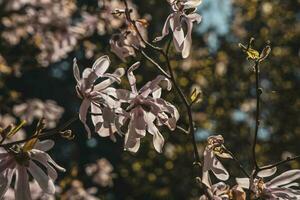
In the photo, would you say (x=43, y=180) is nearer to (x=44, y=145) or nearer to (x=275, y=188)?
(x=44, y=145)

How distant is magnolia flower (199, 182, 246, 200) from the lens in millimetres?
1924

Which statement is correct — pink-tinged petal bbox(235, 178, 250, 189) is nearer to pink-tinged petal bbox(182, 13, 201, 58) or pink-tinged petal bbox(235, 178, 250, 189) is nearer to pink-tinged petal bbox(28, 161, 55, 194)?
pink-tinged petal bbox(182, 13, 201, 58)


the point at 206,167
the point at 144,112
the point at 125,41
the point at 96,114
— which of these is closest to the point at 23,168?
the point at 96,114

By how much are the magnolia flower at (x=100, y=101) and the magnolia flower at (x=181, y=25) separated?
0.69 feet

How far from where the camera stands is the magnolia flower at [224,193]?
1.92 meters

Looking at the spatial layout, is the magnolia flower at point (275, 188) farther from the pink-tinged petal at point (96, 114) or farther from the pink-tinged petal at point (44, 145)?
the pink-tinged petal at point (44, 145)

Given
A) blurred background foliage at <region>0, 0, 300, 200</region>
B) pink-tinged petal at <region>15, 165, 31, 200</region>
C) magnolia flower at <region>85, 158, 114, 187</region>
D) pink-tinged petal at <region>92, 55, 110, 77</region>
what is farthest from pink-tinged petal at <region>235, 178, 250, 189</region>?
magnolia flower at <region>85, 158, 114, 187</region>

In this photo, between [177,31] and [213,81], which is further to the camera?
[213,81]

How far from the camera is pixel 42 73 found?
1492 cm

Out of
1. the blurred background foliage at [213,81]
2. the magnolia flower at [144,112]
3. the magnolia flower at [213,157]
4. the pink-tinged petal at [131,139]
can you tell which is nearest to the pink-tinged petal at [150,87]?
the magnolia flower at [144,112]

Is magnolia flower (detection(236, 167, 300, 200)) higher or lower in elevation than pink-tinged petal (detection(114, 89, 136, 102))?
lower

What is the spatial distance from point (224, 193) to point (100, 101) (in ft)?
1.60

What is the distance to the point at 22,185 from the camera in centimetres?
185

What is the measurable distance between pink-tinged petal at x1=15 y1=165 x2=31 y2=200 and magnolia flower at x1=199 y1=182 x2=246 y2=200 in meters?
0.55
